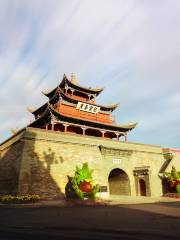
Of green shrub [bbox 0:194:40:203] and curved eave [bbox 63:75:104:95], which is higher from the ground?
curved eave [bbox 63:75:104:95]

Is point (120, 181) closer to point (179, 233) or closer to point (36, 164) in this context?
point (36, 164)

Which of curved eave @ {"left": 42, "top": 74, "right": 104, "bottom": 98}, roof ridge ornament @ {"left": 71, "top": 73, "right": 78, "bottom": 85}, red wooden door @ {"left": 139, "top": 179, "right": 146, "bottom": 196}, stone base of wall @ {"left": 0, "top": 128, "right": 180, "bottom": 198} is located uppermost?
roof ridge ornament @ {"left": 71, "top": 73, "right": 78, "bottom": 85}

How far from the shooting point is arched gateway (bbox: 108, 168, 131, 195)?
26109 mm

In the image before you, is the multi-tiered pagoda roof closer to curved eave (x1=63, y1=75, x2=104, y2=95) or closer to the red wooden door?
curved eave (x1=63, y1=75, x2=104, y2=95)

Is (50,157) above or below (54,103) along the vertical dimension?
below

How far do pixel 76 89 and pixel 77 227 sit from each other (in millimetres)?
24203

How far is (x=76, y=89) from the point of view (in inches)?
1247

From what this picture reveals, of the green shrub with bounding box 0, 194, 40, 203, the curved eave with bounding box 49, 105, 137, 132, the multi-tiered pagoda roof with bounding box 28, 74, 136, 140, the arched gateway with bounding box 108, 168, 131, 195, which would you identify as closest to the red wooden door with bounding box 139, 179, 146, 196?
the arched gateway with bounding box 108, 168, 131, 195

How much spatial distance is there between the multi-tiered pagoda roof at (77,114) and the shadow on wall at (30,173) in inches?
189

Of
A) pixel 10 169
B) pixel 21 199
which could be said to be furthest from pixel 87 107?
pixel 21 199

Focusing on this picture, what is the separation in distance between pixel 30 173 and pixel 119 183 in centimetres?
1112

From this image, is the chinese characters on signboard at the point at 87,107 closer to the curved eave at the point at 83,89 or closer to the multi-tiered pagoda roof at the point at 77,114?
the multi-tiered pagoda roof at the point at 77,114

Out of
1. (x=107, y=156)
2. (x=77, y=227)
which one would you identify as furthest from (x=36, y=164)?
(x=77, y=227)

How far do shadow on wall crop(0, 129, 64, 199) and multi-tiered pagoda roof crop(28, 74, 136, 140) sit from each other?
15.8ft
